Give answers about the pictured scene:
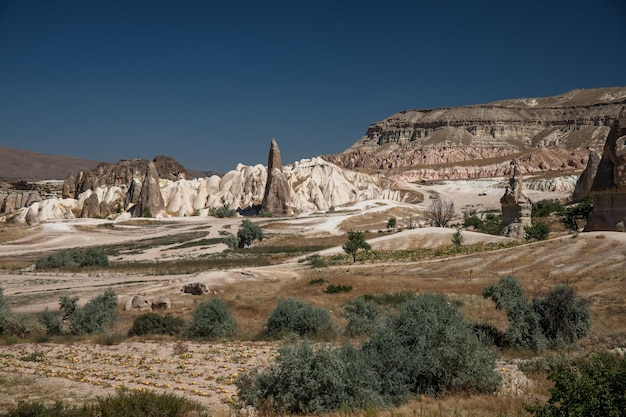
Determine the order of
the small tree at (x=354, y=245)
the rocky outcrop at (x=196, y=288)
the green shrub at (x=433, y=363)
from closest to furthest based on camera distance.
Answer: the green shrub at (x=433, y=363) < the rocky outcrop at (x=196, y=288) < the small tree at (x=354, y=245)

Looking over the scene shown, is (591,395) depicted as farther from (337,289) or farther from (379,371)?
(337,289)

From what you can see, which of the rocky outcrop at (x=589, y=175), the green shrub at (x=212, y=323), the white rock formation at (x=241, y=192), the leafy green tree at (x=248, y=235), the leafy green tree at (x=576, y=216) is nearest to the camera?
the green shrub at (x=212, y=323)

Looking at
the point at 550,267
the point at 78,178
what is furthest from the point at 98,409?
the point at 78,178

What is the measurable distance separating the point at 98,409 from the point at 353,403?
12.6 feet

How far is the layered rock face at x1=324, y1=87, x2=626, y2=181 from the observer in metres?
126

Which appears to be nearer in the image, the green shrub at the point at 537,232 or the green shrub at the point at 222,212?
the green shrub at the point at 537,232

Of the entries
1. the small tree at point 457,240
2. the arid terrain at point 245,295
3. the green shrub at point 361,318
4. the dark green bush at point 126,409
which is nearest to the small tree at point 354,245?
the arid terrain at point 245,295

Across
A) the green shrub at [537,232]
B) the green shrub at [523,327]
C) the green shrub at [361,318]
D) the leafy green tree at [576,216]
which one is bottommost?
the green shrub at [361,318]

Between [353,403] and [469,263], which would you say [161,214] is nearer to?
[469,263]

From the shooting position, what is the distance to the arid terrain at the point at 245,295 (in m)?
9.70

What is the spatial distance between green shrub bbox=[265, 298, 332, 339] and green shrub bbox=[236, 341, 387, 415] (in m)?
6.70

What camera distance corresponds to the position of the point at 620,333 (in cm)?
1242

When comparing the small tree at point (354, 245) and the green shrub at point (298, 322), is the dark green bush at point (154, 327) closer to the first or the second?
the green shrub at point (298, 322)

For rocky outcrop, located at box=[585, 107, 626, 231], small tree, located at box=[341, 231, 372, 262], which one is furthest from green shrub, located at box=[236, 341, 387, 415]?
small tree, located at box=[341, 231, 372, 262]
